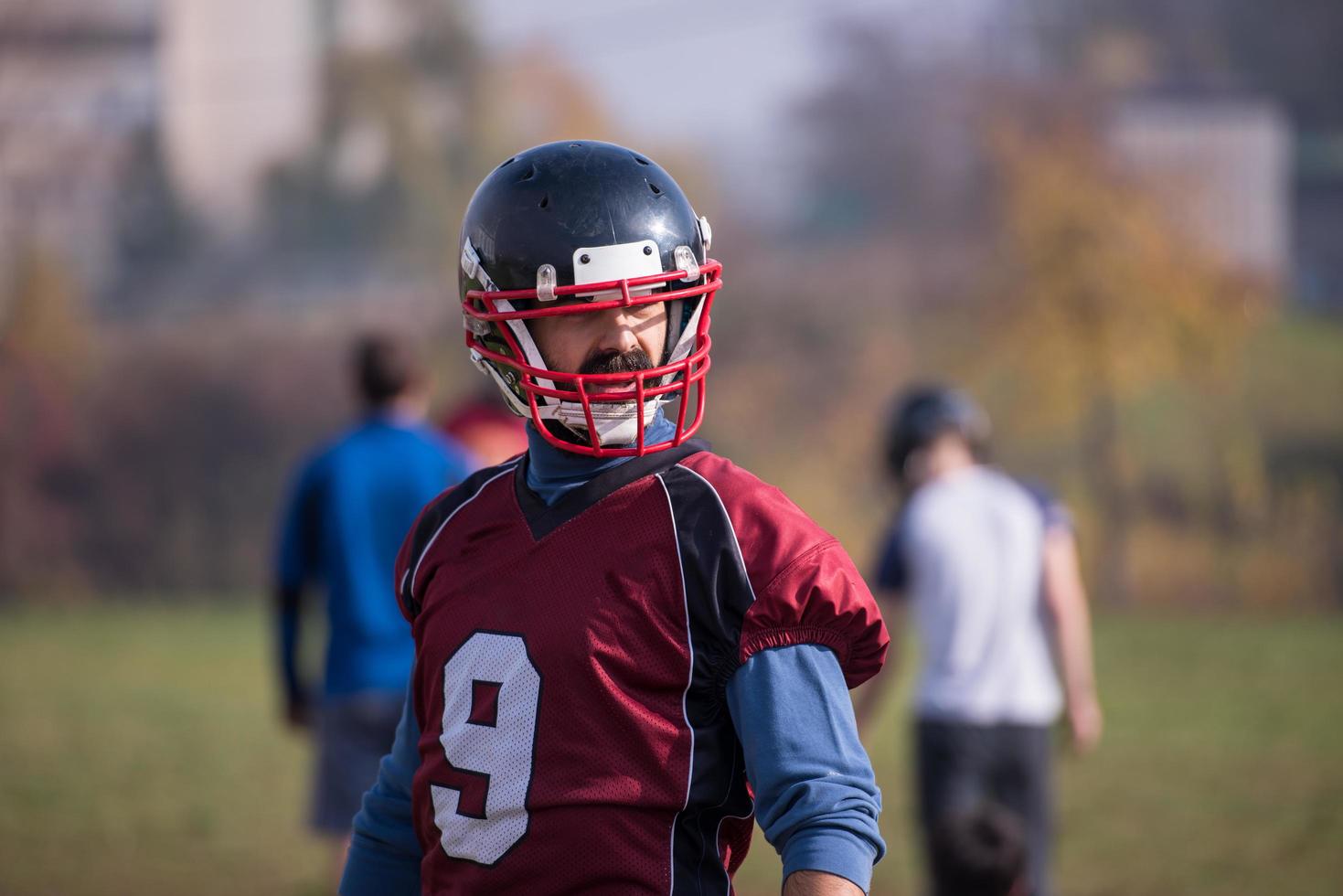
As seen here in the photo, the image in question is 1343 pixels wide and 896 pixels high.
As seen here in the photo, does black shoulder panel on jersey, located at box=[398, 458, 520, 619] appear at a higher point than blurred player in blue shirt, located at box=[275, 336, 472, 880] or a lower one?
higher

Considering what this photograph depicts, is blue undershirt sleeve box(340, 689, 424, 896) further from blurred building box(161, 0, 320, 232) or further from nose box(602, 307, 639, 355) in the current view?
blurred building box(161, 0, 320, 232)

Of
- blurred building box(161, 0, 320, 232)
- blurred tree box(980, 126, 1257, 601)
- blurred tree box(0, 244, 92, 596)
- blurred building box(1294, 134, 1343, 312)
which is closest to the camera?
blurred tree box(980, 126, 1257, 601)

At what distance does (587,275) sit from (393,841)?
2.87ft

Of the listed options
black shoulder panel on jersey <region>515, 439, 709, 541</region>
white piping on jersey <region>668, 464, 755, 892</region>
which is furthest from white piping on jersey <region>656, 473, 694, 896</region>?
black shoulder panel on jersey <region>515, 439, 709, 541</region>

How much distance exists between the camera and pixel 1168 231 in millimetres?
15039

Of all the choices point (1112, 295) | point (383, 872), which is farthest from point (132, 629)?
point (383, 872)

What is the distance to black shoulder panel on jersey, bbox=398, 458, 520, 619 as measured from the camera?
6.83 feet

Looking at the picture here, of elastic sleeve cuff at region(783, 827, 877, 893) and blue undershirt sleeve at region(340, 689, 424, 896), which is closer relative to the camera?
elastic sleeve cuff at region(783, 827, 877, 893)

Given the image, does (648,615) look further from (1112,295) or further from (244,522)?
(244,522)

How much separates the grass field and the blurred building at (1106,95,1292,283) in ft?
14.2

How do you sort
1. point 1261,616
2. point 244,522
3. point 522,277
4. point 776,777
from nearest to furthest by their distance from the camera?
point 776,777, point 522,277, point 1261,616, point 244,522

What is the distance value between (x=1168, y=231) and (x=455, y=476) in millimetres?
11870

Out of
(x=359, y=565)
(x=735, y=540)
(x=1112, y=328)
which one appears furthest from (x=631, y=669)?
(x=1112, y=328)

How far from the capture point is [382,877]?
6.81ft
